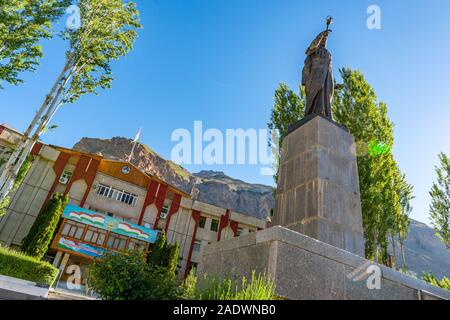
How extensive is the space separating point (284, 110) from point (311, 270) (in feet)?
42.0

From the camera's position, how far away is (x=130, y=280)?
3799mm

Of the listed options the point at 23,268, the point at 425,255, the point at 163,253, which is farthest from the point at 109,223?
the point at 425,255

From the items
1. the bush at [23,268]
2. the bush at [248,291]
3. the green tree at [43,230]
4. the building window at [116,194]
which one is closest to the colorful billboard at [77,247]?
the green tree at [43,230]

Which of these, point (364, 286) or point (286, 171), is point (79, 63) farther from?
point (364, 286)

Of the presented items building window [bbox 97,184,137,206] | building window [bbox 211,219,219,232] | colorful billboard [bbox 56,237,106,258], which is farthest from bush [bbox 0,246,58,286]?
building window [bbox 211,219,219,232]

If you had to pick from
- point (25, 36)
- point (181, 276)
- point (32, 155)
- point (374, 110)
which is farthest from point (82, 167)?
point (374, 110)

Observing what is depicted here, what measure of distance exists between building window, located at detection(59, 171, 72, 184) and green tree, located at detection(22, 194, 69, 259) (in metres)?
3.54

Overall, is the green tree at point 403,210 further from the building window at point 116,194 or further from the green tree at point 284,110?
the building window at point 116,194

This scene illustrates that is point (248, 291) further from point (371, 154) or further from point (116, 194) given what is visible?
point (116, 194)

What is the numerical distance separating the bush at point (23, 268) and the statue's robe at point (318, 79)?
17167 millimetres

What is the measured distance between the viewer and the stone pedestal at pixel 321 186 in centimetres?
482

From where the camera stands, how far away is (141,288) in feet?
12.3

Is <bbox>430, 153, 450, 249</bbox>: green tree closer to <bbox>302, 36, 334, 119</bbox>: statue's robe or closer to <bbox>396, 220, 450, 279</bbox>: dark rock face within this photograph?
<bbox>302, 36, 334, 119</bbox>: statue's robe

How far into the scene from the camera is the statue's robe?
6.91 meters
